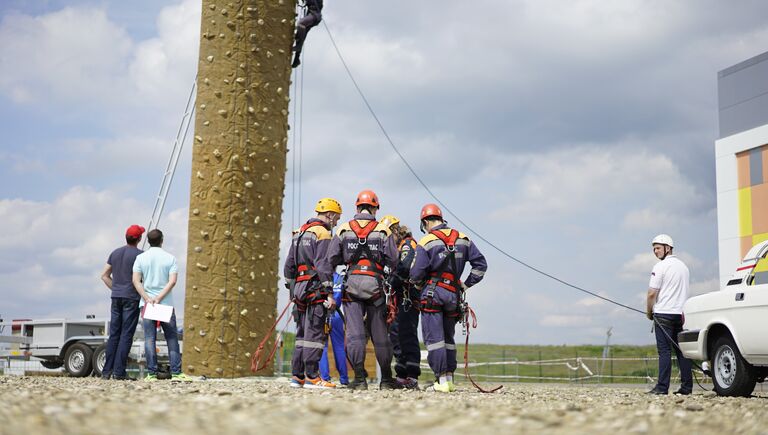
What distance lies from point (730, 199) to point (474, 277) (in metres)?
19.3

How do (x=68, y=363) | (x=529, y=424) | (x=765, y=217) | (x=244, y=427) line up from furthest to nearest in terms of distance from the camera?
1. (x=765, y=217)
2. (x=68, y=363)
3. (x=529, y=424)
4. (x=244, y=427)

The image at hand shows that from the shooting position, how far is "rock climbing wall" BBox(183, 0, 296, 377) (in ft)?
39.6

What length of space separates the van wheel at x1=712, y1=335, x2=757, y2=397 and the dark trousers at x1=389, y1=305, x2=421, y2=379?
3.59 m

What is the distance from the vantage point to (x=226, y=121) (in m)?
12.3

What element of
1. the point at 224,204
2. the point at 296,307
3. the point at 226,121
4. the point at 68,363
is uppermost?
the point at 226,121

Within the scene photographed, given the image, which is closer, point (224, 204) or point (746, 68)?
point (224, 204)

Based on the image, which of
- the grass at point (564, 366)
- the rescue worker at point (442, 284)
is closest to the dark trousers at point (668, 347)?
the rescue worker at point (442, 284)

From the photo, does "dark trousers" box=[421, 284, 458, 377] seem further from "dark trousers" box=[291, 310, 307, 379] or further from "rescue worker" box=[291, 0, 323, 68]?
"rescue worker" box=[291, 0, 323, 68]

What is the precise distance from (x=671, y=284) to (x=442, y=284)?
10.2 ft

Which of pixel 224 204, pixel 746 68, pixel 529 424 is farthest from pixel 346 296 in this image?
pixel 746 68

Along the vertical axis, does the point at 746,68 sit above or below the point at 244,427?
above

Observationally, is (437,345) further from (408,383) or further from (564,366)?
(564,366)

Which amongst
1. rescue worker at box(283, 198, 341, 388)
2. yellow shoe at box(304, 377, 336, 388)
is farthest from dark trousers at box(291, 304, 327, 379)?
yellow shoe at box(304, 377, 336, 388)

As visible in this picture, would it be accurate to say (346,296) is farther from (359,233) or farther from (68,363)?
(68,363)
